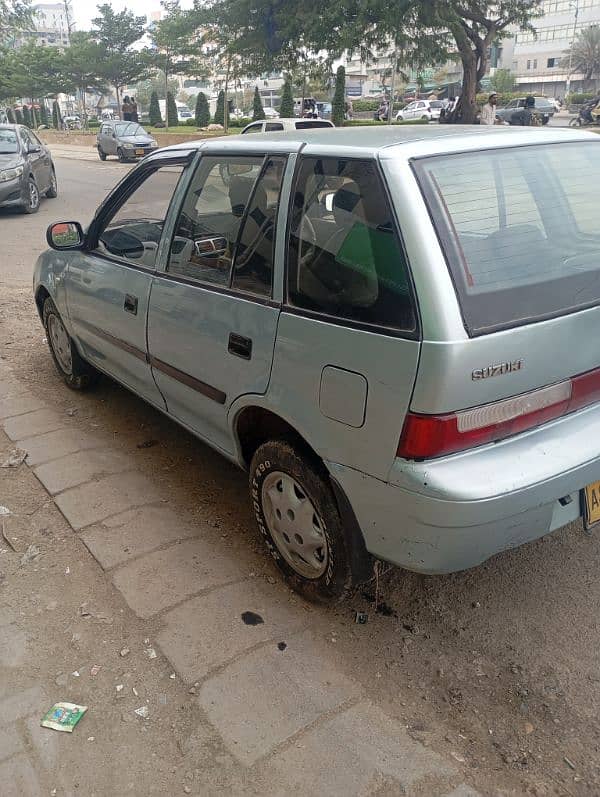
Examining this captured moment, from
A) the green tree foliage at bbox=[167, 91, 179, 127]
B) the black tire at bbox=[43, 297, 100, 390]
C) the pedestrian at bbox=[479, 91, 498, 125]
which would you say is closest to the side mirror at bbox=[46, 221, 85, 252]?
the black tire at bbox=[43, 297, 100, 390]

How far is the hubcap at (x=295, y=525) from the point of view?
8.38 ft

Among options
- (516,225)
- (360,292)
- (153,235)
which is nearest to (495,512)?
(360,292)

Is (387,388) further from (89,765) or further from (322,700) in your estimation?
(89,765)

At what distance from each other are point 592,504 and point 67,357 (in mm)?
3608

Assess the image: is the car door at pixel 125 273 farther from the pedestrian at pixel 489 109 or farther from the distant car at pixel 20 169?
the pedestrian at pixel 489 109

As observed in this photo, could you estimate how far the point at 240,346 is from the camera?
2664 mm

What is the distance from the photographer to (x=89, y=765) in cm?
204

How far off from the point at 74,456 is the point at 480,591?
2401 millimetres

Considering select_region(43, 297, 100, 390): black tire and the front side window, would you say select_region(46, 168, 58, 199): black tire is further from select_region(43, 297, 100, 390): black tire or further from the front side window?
the front side window

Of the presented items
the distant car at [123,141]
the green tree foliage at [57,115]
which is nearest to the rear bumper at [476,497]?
the distant car at [123,141]

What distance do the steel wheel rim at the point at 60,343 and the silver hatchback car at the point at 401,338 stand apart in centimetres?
193

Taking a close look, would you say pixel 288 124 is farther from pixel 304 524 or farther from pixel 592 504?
pixel 592 504

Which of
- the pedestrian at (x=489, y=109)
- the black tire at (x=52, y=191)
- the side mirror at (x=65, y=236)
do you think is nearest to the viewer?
the side mirror at (x=65, y=236)

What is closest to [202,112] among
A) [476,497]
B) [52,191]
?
[52,191]
